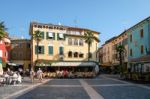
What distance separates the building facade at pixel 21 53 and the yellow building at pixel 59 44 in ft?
16.5

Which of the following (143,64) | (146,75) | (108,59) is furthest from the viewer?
(108,59)

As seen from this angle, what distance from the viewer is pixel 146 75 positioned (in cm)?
4169

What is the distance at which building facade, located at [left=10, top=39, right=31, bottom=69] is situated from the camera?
265 ft

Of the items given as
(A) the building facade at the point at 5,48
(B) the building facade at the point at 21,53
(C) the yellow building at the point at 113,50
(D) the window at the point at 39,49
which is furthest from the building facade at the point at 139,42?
(B) the building facade at the point at 21,53

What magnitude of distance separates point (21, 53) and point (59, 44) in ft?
33.2

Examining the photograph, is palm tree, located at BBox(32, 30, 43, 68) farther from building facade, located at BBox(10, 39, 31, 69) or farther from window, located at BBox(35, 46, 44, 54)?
building facade, located at BBox(10, 39, 31, 69)

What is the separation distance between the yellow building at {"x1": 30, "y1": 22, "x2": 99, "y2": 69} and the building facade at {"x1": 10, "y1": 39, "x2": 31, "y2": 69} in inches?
198

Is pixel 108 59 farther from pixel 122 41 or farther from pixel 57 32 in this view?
pixel 57 32

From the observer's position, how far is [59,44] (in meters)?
77.9

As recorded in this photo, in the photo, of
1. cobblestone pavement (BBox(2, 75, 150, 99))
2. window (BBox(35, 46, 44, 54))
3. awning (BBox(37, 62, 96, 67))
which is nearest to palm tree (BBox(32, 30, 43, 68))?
window (BBox(35, 46, 44, 54))

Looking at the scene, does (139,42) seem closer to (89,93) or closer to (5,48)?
(5,48)

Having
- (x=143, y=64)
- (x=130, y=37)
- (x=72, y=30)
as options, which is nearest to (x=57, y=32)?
(x=72, y=30)

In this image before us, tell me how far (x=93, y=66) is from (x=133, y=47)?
11751mm

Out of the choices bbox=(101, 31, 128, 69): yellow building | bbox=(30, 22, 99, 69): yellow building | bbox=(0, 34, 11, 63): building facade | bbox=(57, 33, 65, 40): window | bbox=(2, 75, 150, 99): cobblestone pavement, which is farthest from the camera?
bbox=(101, 31, 128, 69): yellow building
